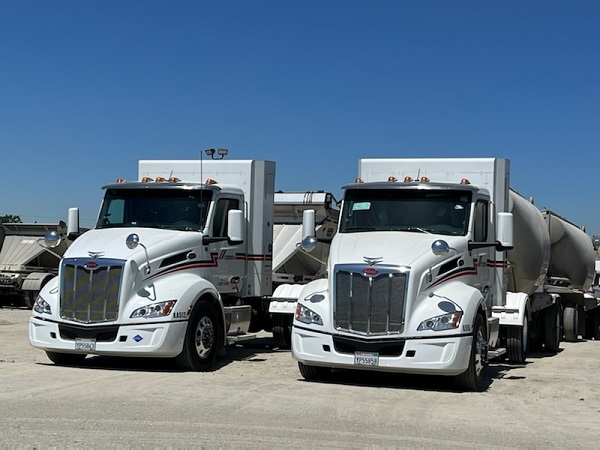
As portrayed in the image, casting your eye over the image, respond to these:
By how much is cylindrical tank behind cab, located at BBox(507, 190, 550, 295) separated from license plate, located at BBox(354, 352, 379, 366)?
536 centimetres

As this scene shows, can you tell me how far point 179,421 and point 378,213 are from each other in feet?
17.7

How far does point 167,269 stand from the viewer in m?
13.6

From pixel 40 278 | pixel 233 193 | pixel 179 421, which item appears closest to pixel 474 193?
pixel 233 193

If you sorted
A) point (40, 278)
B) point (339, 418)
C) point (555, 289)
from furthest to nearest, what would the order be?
point (40, 278), point (555, 289), point (339, 418)

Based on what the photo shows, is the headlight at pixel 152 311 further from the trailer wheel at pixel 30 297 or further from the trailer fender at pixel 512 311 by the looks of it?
the trailer wheel at pixel 30 297

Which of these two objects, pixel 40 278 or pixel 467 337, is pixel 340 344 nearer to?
pixel 467 337

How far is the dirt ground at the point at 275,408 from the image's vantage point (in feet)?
27.1

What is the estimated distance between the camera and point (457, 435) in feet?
28.3

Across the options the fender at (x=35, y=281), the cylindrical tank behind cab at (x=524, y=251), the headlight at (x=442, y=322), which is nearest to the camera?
the headlight at (x=442, y=322)

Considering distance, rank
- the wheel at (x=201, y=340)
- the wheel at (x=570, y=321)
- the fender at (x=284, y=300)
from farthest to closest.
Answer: the wheel at (x=570, y=321)
the fender at (x=284, y=300)
the wheel at (x=201, y=340)

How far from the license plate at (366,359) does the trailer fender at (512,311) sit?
3839 mm

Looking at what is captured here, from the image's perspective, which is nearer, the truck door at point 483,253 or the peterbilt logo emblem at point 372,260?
the peterbilt logo emblem at point 372,260

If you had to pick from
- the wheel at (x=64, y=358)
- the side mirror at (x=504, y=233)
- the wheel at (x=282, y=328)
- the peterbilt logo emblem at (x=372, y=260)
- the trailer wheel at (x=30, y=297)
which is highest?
the side mirror at (x=504, y=233)

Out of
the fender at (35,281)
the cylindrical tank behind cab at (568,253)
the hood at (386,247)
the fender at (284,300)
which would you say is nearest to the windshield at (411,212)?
the hood at (386,247)
